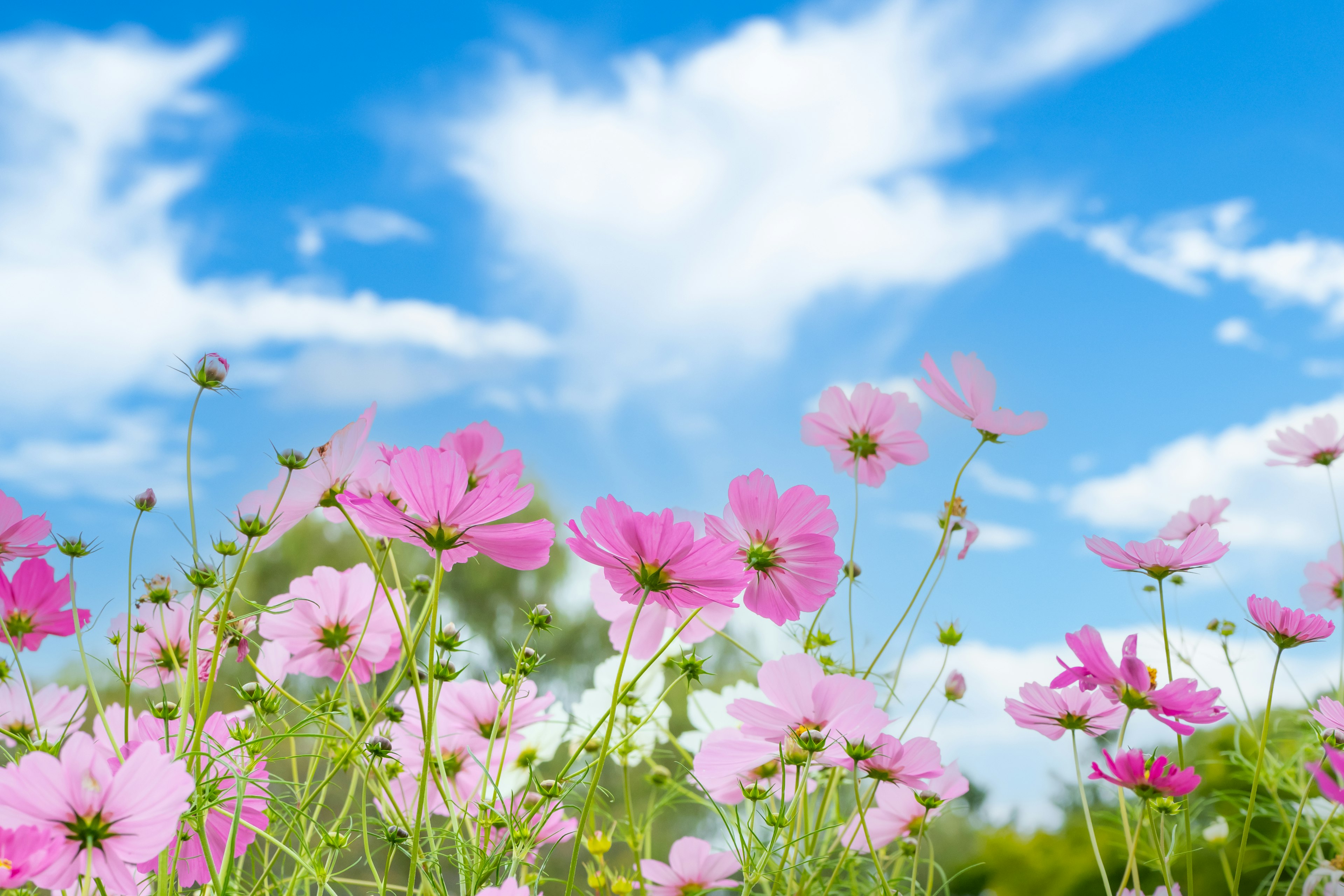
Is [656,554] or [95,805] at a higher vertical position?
[656,554]

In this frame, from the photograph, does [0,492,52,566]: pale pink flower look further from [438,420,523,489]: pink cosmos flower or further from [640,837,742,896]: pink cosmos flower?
[640,837,742,896]: pink cosmos flower

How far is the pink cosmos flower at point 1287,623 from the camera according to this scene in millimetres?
746

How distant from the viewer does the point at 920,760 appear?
0.71 metres

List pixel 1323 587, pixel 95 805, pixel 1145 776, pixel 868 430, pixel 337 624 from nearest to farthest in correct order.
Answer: pixel 95 805 < pixel 1145 776 < pixel 337 624 < pixel 868 430 < pixel 1323 587

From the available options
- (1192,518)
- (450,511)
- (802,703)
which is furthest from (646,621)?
(1192,518)

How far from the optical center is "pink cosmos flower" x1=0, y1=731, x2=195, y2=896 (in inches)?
18.8

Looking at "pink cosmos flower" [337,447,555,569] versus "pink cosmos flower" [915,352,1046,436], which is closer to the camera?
"pink cosmos flower" [337,447,555,569]

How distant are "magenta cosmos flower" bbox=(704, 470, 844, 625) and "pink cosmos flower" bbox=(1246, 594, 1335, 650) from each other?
0.36 m

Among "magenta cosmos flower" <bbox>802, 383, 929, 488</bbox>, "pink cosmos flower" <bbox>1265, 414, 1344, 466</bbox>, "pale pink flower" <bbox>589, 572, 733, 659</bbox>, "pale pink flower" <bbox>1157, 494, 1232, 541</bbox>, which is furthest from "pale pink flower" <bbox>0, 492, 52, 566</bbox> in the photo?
"pink cosmos flower" <bbox>1265, 414, 1344, 466</bbox>

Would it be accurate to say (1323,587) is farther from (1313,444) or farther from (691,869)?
(691,869)

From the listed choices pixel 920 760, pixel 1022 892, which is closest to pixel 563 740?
pixel 920 760

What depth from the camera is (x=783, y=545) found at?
67 cm

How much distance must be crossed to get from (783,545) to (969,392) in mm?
306

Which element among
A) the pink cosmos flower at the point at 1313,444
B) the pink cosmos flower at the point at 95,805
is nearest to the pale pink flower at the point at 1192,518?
the pink cosmos flower at the point at 1313,444
